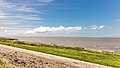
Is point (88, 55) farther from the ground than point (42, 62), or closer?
closer

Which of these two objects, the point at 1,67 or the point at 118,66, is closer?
the point at 1,67

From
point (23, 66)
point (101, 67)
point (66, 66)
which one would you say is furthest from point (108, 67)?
point (23, 66)

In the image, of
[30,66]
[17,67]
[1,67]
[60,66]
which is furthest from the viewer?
[60,66]

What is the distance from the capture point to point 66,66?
18.1m

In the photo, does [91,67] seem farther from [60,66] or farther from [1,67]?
[1,67]

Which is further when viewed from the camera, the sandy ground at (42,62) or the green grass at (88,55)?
the green grass at (88,55)

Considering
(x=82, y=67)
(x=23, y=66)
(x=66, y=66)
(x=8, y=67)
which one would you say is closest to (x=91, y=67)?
(x=82, y=67)

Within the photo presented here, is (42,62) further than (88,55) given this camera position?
No

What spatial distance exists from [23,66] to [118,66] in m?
7.74

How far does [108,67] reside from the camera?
1848cm

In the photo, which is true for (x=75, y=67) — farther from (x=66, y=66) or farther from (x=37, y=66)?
(x=37, y=66)

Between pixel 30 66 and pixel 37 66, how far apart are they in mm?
542

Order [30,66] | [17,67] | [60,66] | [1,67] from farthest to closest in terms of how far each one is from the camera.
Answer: [60,66] < [30,66] < [17,67] < [1,67]

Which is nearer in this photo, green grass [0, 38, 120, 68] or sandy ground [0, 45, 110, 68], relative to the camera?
sandy ground [0, 45, 110, 68]
